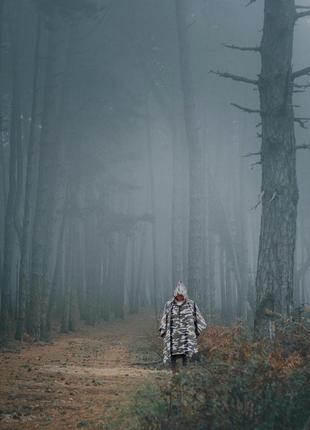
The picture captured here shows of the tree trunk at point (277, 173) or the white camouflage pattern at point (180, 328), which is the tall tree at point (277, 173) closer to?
the tree trunk at point (277, 173)

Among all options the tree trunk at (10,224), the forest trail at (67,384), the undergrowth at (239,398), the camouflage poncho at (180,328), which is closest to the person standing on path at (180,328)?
the camouflage poncho at (180,328)

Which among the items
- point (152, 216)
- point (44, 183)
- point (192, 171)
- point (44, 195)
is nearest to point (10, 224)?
point (44, 195)

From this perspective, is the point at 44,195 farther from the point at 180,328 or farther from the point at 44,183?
the point at 180,328

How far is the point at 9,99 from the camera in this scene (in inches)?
971

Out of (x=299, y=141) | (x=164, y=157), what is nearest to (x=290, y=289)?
(x=299, y=141)

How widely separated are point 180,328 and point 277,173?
3198 millimetres

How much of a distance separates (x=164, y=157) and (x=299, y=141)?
8506mm

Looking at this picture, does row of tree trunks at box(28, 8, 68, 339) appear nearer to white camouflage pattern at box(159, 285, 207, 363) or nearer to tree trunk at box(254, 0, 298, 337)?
white camouflage pattern at box(159, 285, 207, 363)

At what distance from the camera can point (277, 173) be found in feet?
29.2

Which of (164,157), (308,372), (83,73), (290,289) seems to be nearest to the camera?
(308,372)

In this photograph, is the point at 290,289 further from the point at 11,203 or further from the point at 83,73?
the point at 83,73

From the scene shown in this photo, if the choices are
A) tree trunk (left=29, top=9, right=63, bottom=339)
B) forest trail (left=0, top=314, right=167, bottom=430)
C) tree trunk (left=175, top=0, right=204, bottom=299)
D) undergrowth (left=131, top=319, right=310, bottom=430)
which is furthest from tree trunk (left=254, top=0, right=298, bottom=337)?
tree trunk (left=29, top=9, right=63, bottom=339)

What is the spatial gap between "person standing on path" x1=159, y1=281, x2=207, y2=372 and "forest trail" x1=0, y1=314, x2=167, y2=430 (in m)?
0.57

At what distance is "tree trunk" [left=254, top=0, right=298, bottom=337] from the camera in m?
8.61
